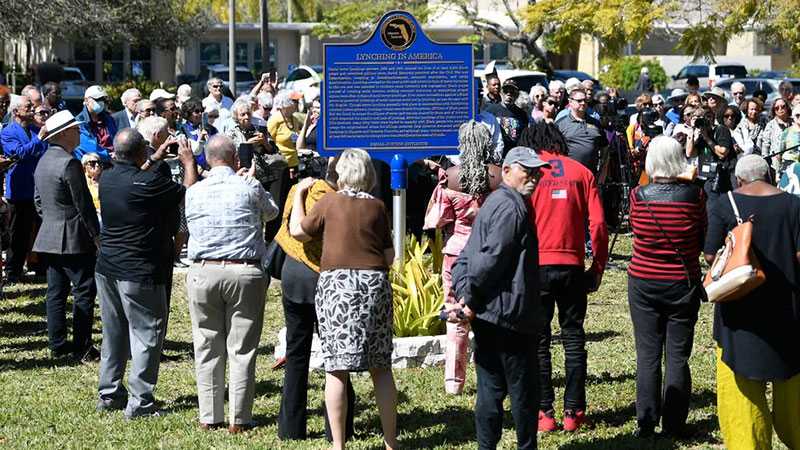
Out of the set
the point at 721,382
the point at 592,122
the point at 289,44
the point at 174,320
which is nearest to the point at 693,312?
Result: the point at 721,382

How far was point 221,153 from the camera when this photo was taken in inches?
300

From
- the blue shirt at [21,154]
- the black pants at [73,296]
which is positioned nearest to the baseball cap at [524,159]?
the black pants at [73,296]

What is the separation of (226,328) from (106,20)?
28251 mm

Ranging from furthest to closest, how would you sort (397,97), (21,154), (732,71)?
1. (732,71)
2. (21,154)
3. (397,97)

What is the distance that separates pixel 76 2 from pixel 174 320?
65.8 feet

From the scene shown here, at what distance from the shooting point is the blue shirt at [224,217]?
7.57m

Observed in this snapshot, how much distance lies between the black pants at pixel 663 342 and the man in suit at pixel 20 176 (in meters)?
7.19

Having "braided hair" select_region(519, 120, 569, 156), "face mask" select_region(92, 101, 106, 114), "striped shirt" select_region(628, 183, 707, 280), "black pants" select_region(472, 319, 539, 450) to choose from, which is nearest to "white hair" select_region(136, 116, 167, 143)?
"braided hair" select_region(519, 120, 569, 156)

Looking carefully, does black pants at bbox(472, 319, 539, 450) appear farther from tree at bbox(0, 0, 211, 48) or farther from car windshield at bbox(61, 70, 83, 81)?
car windshield at bbox(61, 70, 83, 81)

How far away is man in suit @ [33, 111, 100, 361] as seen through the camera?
370 inches

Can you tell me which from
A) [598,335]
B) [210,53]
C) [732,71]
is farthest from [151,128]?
[210,53]

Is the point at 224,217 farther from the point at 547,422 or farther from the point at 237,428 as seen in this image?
the point at 547,422

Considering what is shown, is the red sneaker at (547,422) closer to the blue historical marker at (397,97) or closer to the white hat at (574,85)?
the blue historical marker at (397,97)

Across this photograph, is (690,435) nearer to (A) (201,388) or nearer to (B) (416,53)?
(A) (201,388)
